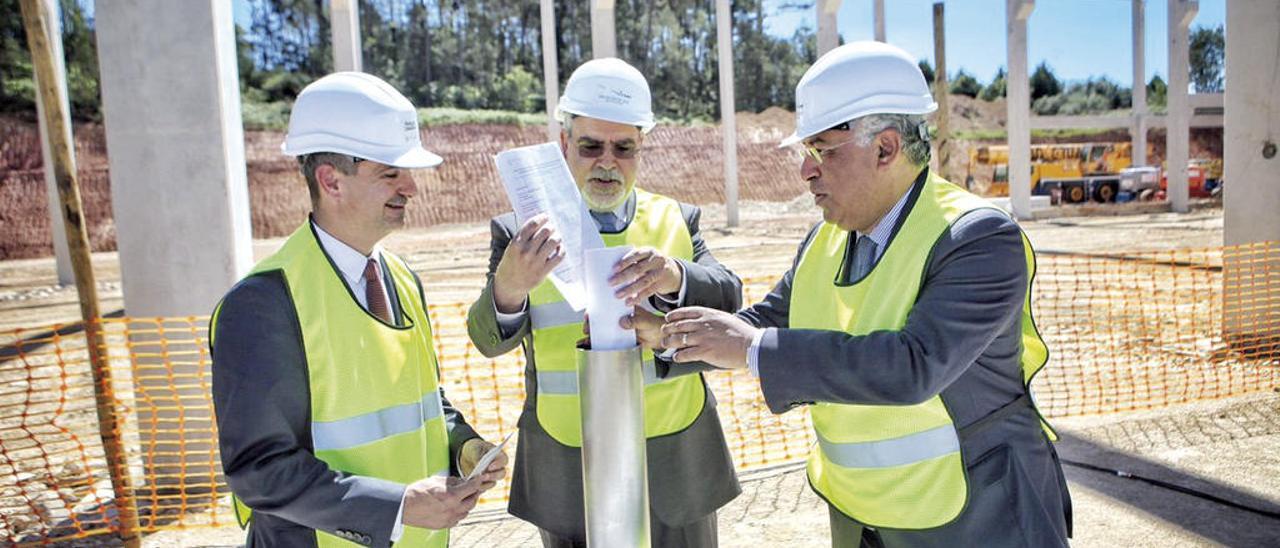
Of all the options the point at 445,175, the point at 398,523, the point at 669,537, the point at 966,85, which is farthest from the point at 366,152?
the point at 966,85

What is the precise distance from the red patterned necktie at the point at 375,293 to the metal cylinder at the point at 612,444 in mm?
609

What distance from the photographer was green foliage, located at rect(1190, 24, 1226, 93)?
69.3 m

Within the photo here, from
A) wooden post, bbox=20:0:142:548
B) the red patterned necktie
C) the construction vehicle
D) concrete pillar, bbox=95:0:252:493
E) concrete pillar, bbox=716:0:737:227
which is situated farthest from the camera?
the construction vehicle

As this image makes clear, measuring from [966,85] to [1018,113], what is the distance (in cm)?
3427

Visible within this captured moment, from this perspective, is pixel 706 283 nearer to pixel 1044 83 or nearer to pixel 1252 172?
pixel 1252 172

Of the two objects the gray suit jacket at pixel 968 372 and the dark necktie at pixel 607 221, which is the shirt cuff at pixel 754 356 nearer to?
the gray suit jacket at pixel 968 372

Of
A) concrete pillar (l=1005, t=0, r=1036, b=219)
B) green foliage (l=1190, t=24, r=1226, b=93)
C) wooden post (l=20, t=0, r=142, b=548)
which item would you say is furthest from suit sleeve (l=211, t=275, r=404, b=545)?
green foliage (l=1190, t=24, r=1226, b=93)

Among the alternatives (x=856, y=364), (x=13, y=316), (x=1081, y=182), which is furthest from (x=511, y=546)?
(x=1081, y=182)

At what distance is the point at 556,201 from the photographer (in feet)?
6.80

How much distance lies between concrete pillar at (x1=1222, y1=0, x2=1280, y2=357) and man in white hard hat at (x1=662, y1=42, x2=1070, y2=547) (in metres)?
7.87

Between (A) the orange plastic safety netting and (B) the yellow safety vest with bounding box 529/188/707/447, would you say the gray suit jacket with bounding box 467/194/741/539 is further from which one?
(A) the orange plastic safety netting

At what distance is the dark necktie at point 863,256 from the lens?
2.12 meters

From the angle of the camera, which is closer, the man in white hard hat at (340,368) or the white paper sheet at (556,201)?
the man in white hard hat at (340,368)

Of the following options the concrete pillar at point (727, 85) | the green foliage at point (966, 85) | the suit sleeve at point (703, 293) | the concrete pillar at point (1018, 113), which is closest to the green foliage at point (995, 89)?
Answer: the green foliage at point (966, 85)
